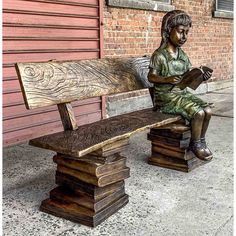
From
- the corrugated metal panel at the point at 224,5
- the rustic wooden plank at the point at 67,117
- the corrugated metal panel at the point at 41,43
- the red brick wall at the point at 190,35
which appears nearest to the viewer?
the rustic wooden plank at the point at 67,117

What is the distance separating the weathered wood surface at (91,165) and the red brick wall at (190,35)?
114 inches

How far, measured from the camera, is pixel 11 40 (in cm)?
403

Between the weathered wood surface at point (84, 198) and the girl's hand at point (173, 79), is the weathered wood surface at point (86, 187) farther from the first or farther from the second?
the girl's hand at point (173, 79)

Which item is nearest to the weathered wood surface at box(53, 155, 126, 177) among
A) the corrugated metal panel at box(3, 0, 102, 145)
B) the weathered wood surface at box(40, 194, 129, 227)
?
the weathered wood surface at box(40, 194, 129, 227)

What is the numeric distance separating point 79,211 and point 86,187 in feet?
0.53

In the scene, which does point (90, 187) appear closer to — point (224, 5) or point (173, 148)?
point (173, 148)

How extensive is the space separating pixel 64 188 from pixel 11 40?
6.89 ft

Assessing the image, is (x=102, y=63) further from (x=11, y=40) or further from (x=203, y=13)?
(x=203, y=13)

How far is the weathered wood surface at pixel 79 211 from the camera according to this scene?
7.77 feet

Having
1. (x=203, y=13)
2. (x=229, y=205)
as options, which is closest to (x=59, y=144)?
(x=229, y=205)

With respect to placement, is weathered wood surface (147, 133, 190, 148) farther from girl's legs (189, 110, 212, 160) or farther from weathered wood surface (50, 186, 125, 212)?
weathered wood surface (50, 186, 125, 212)

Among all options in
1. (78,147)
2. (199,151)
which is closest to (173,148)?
(199,151)

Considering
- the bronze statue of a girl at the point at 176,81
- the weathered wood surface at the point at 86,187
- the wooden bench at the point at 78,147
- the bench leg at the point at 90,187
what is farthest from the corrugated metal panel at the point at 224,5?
the weathered wood surface at the point at 86,187

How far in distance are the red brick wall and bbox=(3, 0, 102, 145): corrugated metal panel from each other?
37 cm
